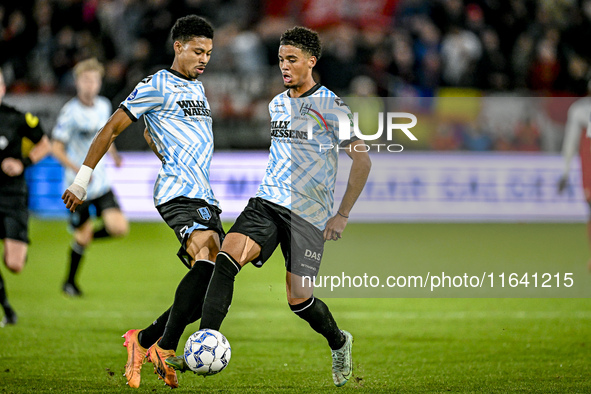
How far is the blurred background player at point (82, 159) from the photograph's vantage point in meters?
8.94

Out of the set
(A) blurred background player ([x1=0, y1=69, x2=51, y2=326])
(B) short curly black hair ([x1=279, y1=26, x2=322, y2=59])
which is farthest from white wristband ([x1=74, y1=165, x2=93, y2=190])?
(A) blurred background player ([x1=0, y1=69, x2=51, y2=326])

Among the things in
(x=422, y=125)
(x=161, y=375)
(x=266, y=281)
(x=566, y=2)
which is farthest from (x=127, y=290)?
(x=566, y=2)

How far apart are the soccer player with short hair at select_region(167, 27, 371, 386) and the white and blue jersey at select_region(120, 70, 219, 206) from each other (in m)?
0.41

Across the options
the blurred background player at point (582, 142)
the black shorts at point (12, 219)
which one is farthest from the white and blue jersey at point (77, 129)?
the blurred background player at point (582, 142)

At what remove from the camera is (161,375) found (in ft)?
16.1

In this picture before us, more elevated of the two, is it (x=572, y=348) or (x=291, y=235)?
(x=291, y=235)

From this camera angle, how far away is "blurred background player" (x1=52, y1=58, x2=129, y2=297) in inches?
352

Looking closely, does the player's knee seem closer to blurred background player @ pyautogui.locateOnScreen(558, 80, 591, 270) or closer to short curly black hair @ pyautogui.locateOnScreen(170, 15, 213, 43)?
short curly black hair @ pyautogui.locateOnScreen(170, 15, 213, 43)

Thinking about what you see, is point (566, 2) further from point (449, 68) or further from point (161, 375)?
point (161, 375)

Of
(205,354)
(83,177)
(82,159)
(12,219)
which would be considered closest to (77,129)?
(82,159)

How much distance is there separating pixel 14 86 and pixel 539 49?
31.9 ft

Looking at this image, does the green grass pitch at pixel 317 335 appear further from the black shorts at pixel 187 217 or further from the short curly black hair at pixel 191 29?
the short curly black hair at pixel 191 29

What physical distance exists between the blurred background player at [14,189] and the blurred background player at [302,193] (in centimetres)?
310

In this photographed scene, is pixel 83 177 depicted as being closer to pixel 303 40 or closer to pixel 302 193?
pixel 302 193
